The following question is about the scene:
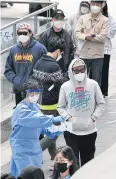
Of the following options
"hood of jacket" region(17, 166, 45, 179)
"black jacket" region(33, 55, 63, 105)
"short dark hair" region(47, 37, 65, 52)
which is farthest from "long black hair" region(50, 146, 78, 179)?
"short dark hair" region(47, 37, 65, 52)

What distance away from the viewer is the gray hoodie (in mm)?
9073

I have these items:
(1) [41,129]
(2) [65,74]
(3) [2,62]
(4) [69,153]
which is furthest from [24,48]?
(4) [69,153]

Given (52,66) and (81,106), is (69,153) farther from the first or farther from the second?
(52,66)

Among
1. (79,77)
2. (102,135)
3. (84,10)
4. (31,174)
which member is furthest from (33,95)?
(84,10)

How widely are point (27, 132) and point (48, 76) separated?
1649 mm

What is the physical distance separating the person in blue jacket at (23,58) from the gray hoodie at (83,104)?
1.80 meters

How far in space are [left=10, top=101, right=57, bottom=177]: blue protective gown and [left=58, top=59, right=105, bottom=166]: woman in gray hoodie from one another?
1.82 ft

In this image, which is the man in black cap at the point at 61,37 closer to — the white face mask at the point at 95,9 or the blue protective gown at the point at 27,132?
the white face mask at the point at 95,9

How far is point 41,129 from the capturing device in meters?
8.56

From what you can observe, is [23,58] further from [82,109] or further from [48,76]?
[82,109]

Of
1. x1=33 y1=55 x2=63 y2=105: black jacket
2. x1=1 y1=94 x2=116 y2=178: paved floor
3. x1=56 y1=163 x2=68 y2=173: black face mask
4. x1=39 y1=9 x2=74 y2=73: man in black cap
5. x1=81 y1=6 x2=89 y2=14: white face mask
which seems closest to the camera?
x1=56 y1=163 x2=68 y2=173: black face mask

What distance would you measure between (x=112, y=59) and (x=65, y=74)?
501 centimetres

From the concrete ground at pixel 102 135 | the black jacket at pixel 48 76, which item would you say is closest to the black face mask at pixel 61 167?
the concrete ground at pixel 102 135

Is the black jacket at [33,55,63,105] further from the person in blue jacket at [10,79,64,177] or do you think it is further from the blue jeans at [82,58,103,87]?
the blue jeans at [82,58,103,87]
